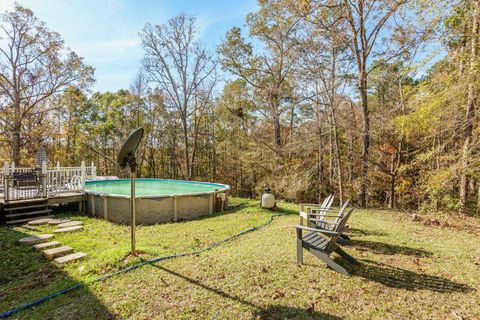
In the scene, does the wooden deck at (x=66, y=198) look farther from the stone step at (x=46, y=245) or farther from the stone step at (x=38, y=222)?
the stone step at (x=46, y=245)

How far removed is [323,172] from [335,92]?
453 centimetres

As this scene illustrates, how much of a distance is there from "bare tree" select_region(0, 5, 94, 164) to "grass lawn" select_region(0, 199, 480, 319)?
46.6ft

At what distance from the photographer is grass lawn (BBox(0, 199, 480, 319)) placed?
2598 millimetres

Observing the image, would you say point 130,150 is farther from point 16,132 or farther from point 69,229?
point 16,132

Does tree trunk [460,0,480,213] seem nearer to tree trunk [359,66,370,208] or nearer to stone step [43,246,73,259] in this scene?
tree trunk [359,66,370,208]

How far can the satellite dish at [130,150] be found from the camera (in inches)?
146

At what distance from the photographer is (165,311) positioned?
259cm

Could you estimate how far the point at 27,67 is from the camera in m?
15.1

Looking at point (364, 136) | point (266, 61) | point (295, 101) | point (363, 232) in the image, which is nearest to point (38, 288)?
point (363, 232)

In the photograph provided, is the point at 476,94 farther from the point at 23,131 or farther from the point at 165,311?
the point at 23,131

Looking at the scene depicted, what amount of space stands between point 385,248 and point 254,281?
9.28 feet

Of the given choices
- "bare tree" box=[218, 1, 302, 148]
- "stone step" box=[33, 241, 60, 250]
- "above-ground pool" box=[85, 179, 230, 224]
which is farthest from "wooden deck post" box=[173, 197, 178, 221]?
"bare tree" box=[218, 1, 302, 148]

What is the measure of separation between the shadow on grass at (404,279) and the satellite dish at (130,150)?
3.69 m

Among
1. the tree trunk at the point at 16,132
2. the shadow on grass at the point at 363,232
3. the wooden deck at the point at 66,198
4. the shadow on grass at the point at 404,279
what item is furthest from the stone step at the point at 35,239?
the tree trunk at the point at 16,132
